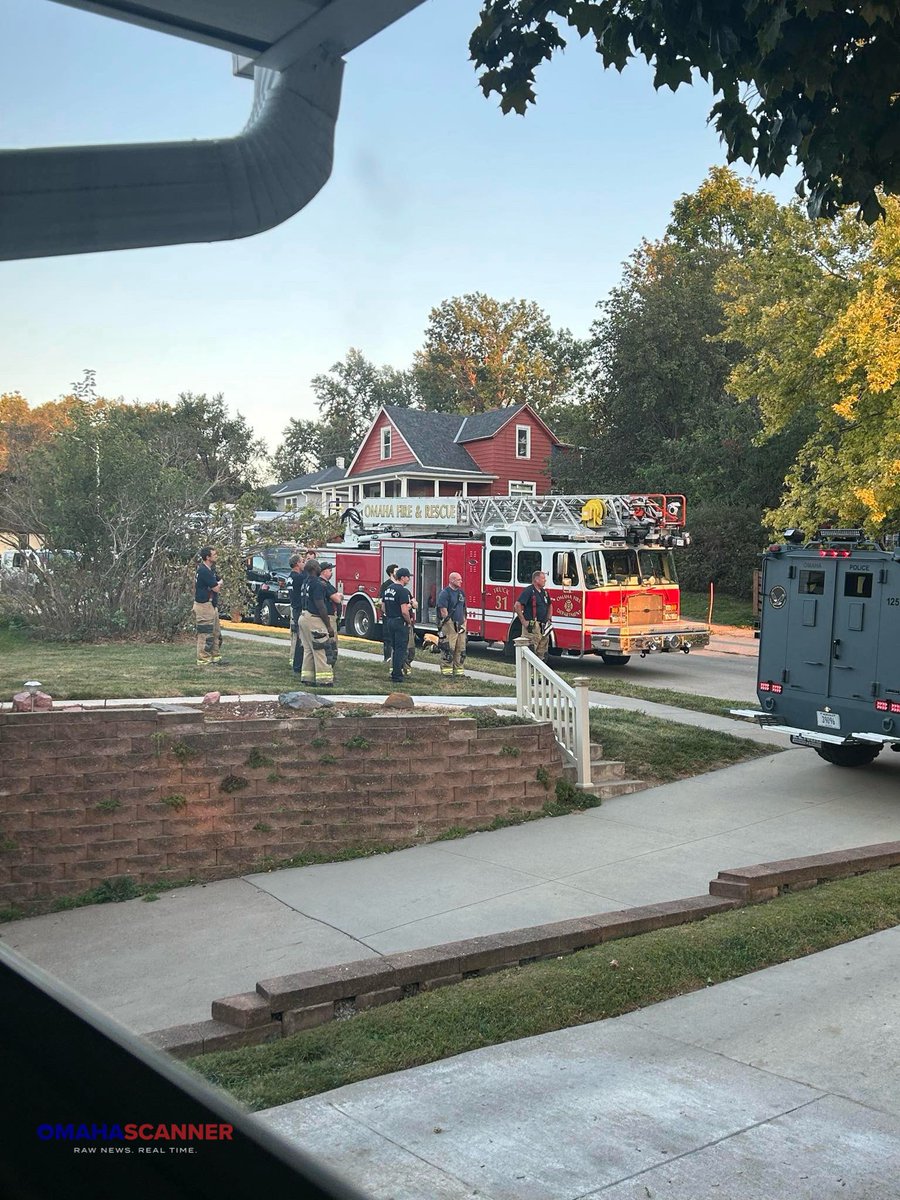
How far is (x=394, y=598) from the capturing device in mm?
10492

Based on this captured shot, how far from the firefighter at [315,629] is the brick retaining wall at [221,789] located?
0.61 metres

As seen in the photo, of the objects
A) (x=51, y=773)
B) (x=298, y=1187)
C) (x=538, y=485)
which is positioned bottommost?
(x=51, y=773)

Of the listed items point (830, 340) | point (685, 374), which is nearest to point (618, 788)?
point (685, 374)

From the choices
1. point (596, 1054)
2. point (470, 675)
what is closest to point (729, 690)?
point (470, 675)

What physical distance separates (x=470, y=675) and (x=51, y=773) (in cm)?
541

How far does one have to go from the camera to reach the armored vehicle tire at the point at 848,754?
985 cm

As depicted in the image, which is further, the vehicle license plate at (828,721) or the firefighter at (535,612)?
the firefighter at (535,612)

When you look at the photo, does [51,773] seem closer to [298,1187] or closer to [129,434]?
[129,434]

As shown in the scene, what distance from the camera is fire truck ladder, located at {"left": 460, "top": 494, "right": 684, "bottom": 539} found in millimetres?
12164

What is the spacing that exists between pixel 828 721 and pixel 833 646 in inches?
24.7

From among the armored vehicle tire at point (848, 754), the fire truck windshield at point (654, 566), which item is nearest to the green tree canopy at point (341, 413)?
the armored vehicle tire at point (848, 754)

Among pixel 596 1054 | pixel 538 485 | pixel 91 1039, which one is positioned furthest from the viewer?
pixel 538 485

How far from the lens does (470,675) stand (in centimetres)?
1133

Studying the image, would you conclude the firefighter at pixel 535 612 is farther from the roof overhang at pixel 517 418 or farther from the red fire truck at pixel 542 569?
the roof overhang at pixel 517 418
